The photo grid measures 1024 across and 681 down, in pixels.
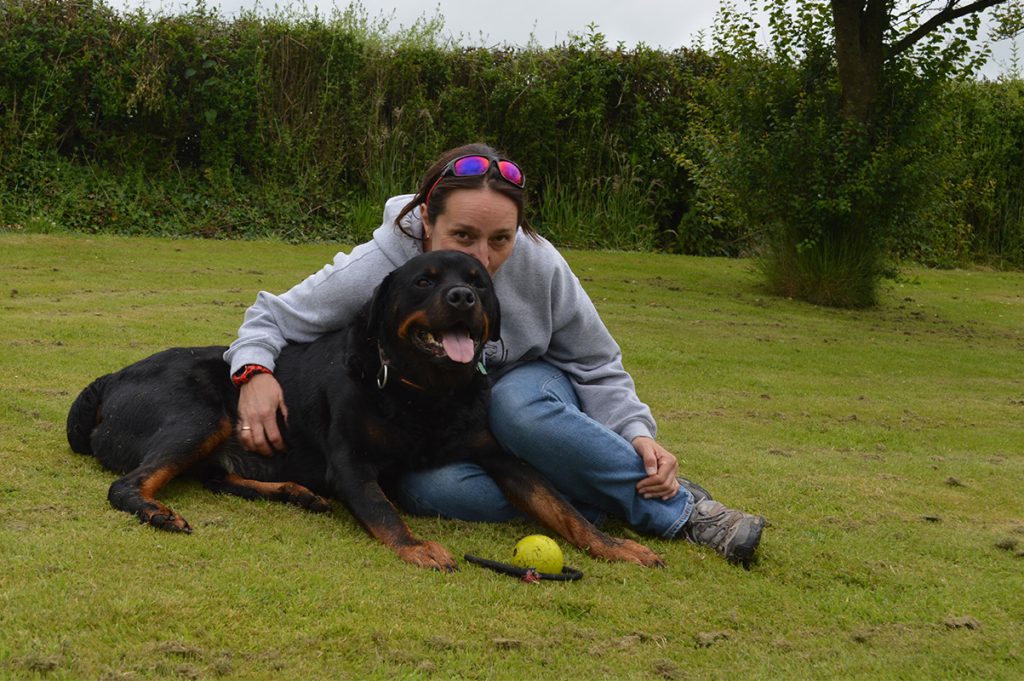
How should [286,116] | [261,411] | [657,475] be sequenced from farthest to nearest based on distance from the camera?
[286,116]
[261,411]
[657,475]

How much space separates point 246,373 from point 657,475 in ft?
5.03

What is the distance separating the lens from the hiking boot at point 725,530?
3564 millimetres

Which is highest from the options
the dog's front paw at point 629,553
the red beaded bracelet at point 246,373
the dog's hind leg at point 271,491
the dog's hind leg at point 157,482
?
the red beaded bracelet at point 246,373

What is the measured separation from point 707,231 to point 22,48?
32.2 feet

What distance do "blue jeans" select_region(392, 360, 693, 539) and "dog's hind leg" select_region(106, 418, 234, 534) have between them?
709 millimetres

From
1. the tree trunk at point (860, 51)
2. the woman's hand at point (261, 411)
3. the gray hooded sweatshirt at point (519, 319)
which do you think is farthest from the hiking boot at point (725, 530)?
the tree trunk at point (860, 51)

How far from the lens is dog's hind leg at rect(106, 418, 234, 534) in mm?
3449

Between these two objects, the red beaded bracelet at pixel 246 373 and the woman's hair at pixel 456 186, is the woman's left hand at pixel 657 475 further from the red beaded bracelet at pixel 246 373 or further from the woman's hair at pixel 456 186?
the red beaded bracelet at pixel 246 373

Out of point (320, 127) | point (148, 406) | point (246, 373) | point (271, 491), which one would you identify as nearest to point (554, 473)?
point (271, 491)

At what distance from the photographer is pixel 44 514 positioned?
3486 mm

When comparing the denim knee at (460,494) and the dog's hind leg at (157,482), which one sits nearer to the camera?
the dog's hind leg at (157,482)

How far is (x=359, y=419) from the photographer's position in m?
3.84

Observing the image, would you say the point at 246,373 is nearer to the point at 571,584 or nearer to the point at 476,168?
the point at 476,168

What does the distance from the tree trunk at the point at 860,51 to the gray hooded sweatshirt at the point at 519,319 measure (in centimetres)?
848
